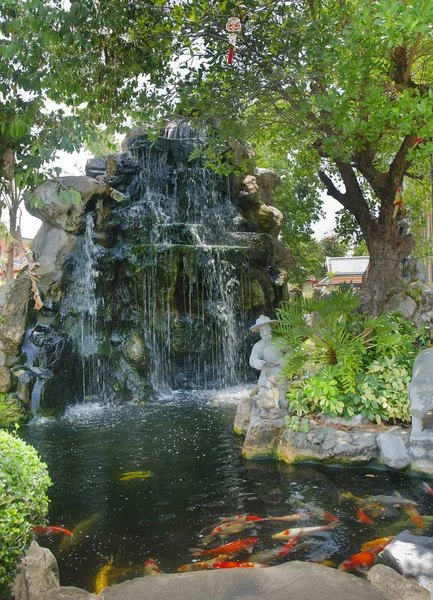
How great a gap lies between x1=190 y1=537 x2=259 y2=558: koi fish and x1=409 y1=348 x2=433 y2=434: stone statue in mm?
2955

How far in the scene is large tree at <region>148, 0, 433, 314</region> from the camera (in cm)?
820

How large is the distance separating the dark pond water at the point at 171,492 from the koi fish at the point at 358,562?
0.40 ft

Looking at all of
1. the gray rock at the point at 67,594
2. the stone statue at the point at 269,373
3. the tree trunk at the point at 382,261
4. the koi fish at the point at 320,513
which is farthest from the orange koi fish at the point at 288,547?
the tree trunk at the point at 382,261

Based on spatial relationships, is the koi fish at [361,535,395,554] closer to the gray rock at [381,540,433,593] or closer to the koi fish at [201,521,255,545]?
the gray rock at [381,540,433,593]

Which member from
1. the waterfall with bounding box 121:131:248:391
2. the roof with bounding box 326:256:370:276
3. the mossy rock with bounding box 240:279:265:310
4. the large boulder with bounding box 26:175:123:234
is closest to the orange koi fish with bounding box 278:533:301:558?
the waterfall with bounding box 121:131:248:391

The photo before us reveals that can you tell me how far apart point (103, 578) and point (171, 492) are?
6.73ft

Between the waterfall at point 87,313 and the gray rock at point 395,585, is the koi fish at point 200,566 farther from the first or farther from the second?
the waterfall at point 87,313

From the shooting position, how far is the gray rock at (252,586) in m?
3.70

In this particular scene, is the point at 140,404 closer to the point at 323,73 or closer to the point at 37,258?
the point at 37,258

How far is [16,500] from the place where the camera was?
353 cm

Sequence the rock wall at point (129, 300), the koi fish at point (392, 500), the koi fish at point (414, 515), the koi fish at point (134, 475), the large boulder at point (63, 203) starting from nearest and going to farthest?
1. the koi fish at point (414, 515)
2. the koi fish at point (392, 500)
3. the koi fish at point (134, 475)
4. the rock wall at point (129, 300)
5. the large boulder at point (63, 203)

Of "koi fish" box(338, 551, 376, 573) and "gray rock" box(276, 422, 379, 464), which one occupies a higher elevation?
"gray rock" box(276, 422, 379, 464)

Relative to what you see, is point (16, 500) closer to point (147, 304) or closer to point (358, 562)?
point (358, 562)

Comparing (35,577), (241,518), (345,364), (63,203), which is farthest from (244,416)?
(63,203)
